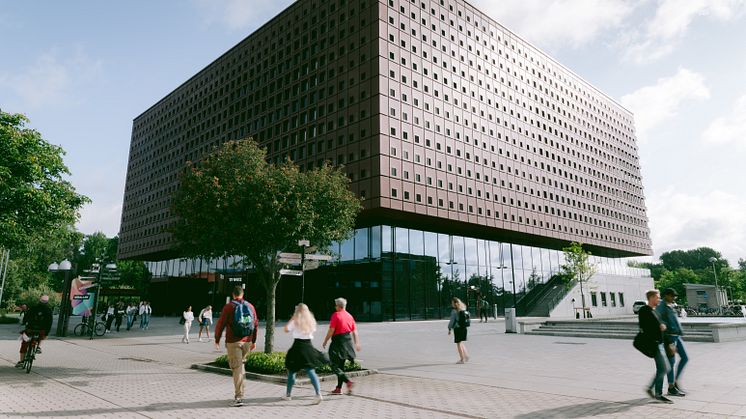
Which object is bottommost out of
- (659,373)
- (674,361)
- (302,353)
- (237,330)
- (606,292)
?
(659,373)

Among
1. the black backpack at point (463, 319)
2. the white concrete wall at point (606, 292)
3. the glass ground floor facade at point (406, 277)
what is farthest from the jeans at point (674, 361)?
the white concrete wall at point (606, 292)

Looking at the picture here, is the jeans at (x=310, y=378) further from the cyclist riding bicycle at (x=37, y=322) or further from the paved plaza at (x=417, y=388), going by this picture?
the cyclist riding bicycle at (x=37, y=322)

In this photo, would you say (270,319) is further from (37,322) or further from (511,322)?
(511,322)

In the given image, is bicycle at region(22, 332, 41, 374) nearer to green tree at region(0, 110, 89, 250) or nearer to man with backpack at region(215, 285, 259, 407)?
man with backpack at region(215, 285, 259, 407)

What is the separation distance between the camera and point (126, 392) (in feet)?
30.2

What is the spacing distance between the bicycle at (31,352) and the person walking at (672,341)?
47.4 ft

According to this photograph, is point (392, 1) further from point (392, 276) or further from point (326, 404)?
point (326, 404)

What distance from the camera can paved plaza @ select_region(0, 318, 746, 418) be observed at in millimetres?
7371

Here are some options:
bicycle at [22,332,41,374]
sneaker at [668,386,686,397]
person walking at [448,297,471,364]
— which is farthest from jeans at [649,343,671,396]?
bicycle at [22,332,41,374]

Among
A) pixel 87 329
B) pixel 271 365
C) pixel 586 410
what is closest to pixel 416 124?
pixel 87 329

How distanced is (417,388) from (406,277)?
110 ft

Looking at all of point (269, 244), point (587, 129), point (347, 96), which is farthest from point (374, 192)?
point (587, 129)

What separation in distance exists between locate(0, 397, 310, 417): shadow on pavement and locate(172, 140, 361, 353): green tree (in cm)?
513

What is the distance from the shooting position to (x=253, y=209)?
45.4ft
